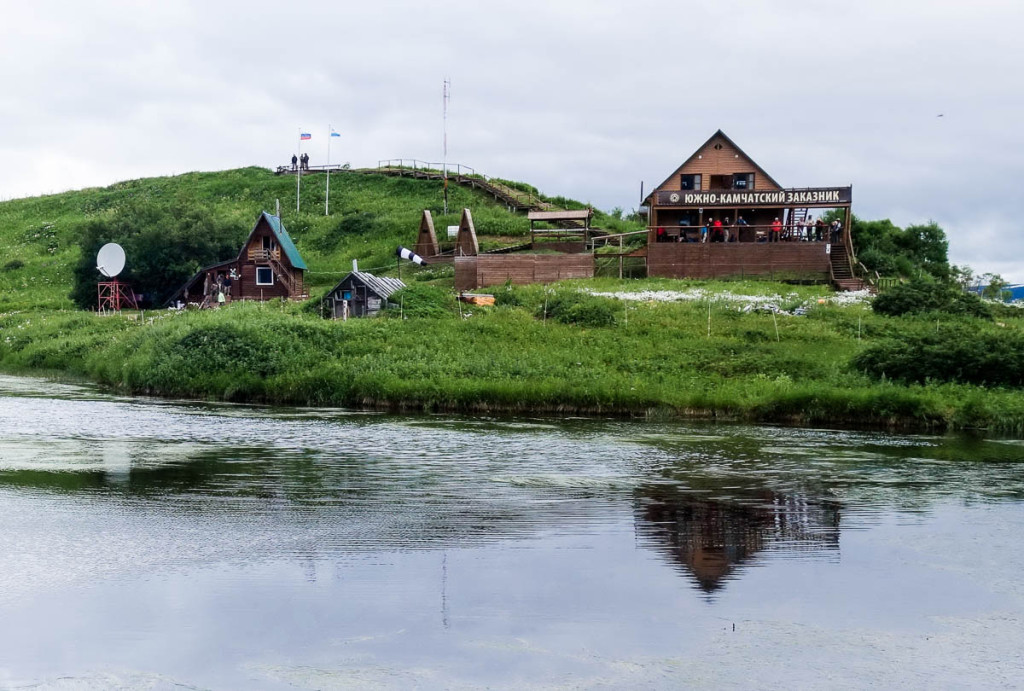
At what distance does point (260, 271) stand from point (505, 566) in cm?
5637

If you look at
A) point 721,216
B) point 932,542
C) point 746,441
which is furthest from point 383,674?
point 721,216

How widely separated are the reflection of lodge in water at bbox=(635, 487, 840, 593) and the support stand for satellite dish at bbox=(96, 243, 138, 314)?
2019 inches

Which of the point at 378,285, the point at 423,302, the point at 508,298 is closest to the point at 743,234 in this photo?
the point at 508,298

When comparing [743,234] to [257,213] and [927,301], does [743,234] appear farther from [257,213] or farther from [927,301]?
[257,213]

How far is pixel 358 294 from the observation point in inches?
2200

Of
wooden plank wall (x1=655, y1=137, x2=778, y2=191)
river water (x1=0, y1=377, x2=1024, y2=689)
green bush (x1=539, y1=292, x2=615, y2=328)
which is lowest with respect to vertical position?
river water (x1=0, y1=377, x2=1024, y2=689)

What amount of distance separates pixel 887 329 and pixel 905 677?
3835cm

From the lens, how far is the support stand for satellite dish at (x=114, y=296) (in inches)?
2691

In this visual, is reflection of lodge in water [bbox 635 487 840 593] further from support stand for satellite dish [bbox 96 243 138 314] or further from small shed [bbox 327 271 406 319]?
support stand for satellite dish [bbox 96 243 138 314]

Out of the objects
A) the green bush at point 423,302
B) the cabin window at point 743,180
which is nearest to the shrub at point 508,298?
the green bush at point 423,302

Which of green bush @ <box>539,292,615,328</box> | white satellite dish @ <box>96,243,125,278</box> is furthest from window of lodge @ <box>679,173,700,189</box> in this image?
white satellite dish @ <box>96,243,125,278</box>

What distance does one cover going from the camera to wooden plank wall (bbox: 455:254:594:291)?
61.7m

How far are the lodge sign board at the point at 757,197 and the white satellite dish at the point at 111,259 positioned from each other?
105 feet

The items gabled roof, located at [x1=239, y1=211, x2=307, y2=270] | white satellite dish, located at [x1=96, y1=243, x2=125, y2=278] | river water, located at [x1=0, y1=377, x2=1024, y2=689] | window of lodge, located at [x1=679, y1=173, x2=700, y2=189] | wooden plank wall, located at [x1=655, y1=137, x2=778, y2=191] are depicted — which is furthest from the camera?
window of lodge, located at [x1=679, y1=173, x2=700, y2=189]
